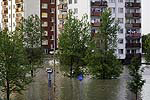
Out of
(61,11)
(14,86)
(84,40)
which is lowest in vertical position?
(14,86)

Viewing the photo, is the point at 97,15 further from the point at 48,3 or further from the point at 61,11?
the point at 48,3

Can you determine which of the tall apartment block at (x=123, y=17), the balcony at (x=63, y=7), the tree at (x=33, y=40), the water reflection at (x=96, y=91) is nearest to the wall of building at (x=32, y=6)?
the balcony at (x=63, y=7)

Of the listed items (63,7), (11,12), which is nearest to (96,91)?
(63,7)

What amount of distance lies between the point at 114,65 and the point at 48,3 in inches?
2239

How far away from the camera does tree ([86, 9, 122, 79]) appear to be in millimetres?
39812

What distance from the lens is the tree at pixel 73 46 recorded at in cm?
4144

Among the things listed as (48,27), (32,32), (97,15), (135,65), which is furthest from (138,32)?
(135,65)

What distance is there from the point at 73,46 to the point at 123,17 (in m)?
32.4

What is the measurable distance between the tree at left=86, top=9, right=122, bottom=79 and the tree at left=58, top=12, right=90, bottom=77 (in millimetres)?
1616

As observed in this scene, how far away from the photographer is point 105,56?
4003 centimetres

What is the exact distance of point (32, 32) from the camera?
44500 mm

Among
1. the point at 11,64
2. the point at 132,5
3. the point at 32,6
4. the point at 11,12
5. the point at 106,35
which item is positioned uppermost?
the point at 32,6

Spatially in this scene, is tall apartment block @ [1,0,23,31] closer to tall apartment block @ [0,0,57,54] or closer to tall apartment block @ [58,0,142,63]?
tall apartment block @ [0,0,57,54]

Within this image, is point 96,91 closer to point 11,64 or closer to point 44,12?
point 11,64
